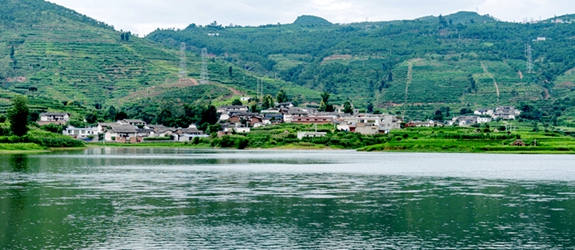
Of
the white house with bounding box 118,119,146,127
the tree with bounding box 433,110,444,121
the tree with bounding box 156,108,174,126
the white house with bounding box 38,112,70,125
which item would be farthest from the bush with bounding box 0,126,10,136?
the tree with bounding box 433,110,444,121

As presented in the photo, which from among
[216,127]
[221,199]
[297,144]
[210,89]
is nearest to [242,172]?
[221,199]

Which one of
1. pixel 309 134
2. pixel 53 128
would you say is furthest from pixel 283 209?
pixel 53 128

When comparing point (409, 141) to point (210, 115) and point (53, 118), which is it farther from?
point (53, 118)

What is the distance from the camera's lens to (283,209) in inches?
1470

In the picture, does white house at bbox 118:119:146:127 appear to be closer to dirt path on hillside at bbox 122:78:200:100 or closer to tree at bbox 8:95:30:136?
dirt path on hillside at bbox 122:78:200:100

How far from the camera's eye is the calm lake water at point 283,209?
28.3 m

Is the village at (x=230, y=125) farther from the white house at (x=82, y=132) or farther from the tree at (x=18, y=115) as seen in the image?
the tree at (x=18, y=115)

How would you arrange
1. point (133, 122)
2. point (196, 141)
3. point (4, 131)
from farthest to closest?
1. point (133, 122)
2. point (196, 141)
3. point (4, 131)

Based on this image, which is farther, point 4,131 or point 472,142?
point 4,131

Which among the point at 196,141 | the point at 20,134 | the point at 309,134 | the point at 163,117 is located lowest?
the point at 196,141

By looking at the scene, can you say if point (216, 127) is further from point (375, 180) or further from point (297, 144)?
point (375, 180)

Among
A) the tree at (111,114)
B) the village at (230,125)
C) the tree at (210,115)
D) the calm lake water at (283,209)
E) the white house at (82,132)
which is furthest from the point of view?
the tree at (111,114)

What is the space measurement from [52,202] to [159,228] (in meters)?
11.4

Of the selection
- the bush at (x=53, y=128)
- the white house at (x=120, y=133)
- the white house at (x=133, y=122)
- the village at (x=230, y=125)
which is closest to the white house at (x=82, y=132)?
the village at (x=230, y=125)
